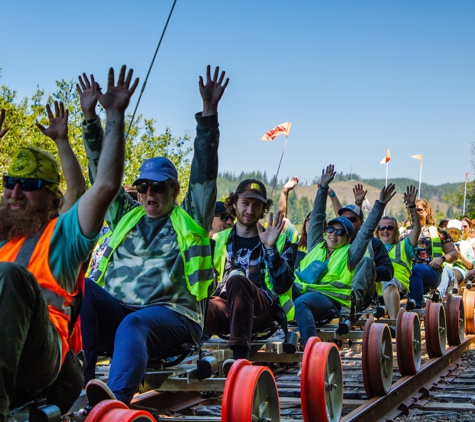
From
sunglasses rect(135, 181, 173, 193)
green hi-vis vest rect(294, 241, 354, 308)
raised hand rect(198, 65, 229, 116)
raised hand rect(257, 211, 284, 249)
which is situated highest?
raised hand rect(198, 65, 229, 116)

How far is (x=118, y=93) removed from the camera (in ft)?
11.7

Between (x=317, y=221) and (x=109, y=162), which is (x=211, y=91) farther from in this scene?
(x=317, y=221)

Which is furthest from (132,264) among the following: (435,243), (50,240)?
(435,243)

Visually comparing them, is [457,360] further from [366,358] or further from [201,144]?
[201,144]

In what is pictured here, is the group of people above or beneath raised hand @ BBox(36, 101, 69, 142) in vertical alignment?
beneath

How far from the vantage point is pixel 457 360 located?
10141 mm

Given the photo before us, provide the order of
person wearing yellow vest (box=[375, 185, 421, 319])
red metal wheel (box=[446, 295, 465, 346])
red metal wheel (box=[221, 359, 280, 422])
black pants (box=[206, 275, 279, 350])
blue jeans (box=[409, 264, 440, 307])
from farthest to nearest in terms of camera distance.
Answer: blue jeans (box=[409, 264, 440, 307])
red metal wheel (box=[446, 295, 465, 346])
person wearing yellow vest (box=[375, 185, 421, 319])
black pants (box=[206, 275, 279, 350])
red metal wheel (box=[221, 359, 280, 422])

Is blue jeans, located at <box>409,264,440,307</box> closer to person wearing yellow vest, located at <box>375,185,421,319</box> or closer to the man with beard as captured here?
person wearing yellow vest, located at <box>375,185,421,319</box>

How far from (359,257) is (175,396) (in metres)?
2.30

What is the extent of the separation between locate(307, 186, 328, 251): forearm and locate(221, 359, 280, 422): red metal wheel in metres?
3.46

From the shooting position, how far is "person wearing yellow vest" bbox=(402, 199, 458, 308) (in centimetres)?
1111

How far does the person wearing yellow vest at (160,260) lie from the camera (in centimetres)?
457

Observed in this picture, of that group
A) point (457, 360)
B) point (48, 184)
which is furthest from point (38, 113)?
point (48, 184)

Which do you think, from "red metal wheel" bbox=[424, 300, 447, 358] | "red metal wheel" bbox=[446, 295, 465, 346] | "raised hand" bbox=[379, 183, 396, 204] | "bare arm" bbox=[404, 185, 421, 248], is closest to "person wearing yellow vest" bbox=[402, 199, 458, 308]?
"red metal wheel" bbox=[446, 295, 465, 346]
